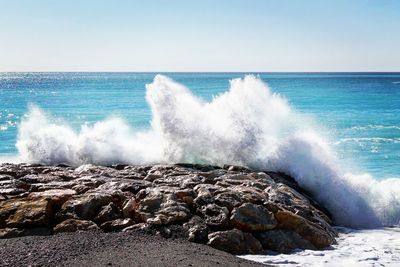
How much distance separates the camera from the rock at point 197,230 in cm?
775

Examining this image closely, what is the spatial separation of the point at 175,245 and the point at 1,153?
13.5 meters

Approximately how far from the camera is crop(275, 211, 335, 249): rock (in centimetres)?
830

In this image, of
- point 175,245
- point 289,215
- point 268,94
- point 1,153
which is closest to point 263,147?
point 268,94

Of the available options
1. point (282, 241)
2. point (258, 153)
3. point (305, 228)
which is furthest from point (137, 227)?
point (258, 153)

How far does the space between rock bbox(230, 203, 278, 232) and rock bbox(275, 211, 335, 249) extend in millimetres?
187

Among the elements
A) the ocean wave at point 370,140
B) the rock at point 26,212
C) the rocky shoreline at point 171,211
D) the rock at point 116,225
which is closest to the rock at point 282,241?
the rocky shoreline at point 171,211

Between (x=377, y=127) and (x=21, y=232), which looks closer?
(x=21, y=232)

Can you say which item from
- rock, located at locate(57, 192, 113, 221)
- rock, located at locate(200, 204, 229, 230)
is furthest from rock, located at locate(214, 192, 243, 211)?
rock, located at locate(57, 192, 113, 221)

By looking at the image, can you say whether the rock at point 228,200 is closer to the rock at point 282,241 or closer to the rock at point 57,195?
the rock at point 282,241

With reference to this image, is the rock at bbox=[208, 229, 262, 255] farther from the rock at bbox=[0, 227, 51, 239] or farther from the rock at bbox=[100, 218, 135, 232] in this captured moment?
the rock at bbox=[0, 227, 51, 239]

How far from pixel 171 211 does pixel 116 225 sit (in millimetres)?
941

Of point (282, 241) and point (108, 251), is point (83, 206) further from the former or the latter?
point (282, 241)

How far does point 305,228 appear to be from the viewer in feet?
27.7

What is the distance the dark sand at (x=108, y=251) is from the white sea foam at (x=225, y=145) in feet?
16.8
